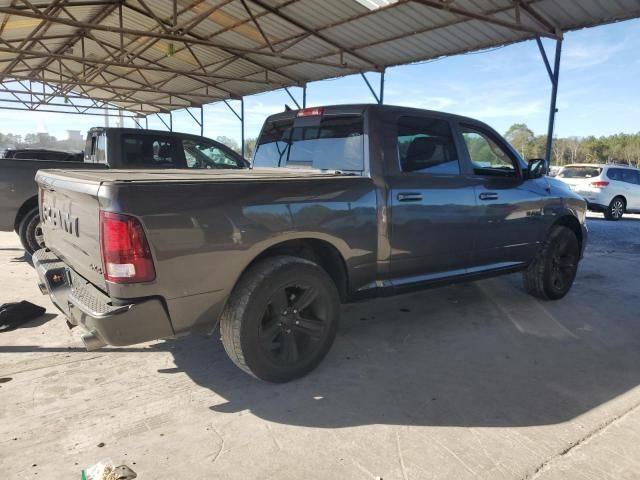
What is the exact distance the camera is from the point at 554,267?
5031mm

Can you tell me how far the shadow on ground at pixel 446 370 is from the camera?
2.81 metres

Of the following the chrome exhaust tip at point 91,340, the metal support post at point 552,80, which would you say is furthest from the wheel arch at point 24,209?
the metal support post at point 552,80

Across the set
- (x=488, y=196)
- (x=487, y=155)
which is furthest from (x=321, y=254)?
(x=487, y=155)

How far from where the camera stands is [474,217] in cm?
404

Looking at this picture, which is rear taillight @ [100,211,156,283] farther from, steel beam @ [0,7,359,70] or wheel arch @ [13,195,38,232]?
steel beam @ [0,7,359,70]

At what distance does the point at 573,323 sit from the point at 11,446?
4.57 meters

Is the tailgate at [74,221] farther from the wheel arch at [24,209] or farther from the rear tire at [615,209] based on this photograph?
the rear tire at [615,209]

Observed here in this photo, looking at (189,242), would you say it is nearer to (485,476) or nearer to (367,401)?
(367,401)

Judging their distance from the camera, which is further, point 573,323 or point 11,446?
point 573,323

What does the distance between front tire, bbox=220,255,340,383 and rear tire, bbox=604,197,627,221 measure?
13.6 meters

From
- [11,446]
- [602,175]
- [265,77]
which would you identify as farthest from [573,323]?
[265,77]

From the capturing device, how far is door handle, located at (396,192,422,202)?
11.4ft

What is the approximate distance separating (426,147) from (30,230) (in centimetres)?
513

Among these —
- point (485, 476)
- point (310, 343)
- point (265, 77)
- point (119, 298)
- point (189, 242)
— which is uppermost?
point (265, 77)
